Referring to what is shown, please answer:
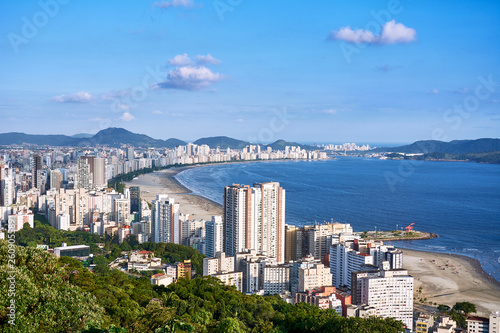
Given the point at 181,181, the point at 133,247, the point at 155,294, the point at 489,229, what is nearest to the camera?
the point at 155,294

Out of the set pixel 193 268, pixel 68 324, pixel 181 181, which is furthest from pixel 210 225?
pixel 181 181

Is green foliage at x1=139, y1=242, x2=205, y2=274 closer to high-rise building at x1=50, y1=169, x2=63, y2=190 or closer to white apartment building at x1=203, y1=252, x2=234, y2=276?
white apartment building at x1=203, y1=252, x2=234, y2=276

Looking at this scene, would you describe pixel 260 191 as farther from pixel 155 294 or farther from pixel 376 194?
pixel 376 194

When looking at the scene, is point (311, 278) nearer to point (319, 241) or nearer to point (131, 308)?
point (319, 241)

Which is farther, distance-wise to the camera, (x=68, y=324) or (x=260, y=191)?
(x=260, y=191)

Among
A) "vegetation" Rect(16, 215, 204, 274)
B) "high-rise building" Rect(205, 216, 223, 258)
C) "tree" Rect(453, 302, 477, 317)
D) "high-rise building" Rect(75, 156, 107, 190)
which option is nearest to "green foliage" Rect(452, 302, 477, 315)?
"tree" Rect(453, 302, 477, 317)

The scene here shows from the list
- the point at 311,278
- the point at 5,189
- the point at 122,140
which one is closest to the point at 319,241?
the point at 311,278

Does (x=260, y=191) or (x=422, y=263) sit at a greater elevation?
(x=260, y=191)
